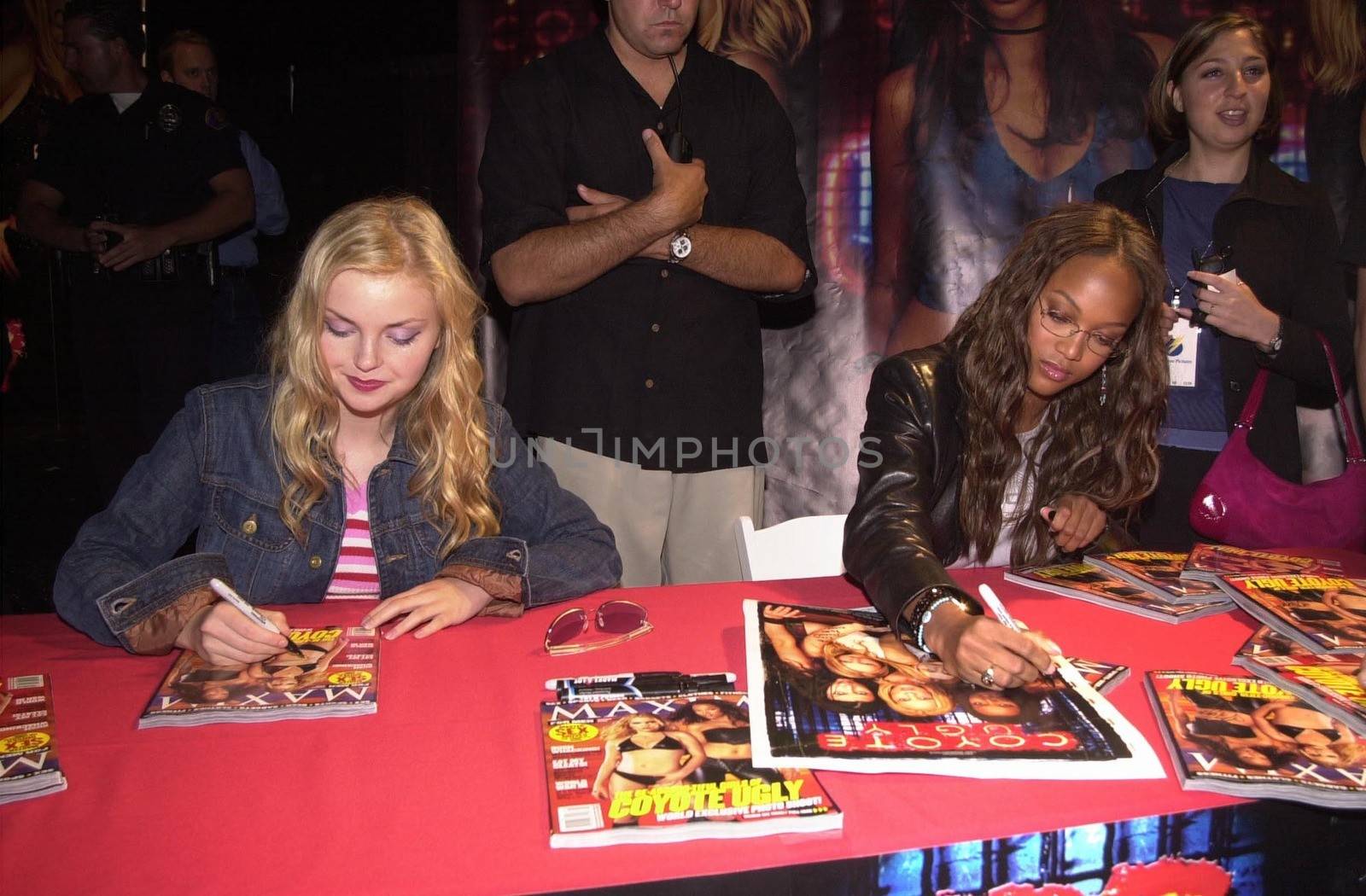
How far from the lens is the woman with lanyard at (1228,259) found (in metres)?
2.67

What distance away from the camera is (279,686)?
1345 millimetres

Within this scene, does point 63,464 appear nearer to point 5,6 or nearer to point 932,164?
point 5,6

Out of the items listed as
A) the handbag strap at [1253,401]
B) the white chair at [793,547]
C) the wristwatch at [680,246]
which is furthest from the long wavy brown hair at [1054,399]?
the wristwatch at [680,246]

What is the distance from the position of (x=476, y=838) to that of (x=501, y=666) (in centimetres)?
45

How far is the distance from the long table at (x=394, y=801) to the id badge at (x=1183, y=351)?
4.65 ft

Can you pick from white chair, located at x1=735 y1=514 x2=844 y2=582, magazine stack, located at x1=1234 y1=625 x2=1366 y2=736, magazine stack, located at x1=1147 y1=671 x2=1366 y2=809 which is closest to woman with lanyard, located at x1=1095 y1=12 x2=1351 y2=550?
white chair, located at x1=735 y1=514 x2=844 y2=582

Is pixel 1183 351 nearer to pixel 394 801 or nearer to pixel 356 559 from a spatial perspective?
pixel 356 559

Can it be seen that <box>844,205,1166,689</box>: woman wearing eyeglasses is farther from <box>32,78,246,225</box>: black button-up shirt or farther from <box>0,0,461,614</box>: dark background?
<box>32,78,246,225</box>: black button-up shirt

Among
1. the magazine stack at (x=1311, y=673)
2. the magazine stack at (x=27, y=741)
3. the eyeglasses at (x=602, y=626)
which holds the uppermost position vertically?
the eyeglasses at (x=602, y=626)

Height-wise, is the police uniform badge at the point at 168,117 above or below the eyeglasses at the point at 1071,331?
above

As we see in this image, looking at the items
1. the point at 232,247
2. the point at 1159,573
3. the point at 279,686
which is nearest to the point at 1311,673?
the point at 1159,573

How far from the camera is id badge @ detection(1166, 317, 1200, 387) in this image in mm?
2711

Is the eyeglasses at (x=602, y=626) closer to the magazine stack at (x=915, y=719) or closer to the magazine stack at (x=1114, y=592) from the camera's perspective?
the magazine stack at (x=915, y=719)

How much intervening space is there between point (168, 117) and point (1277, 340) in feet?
11.3
